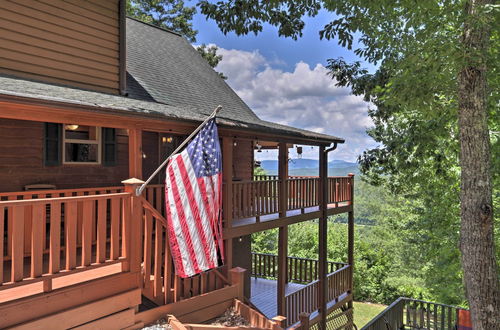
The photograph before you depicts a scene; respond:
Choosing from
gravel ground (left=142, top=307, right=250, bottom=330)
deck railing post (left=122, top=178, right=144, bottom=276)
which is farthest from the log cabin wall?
deck railing post (left=122, top=178, right=144, bottom=276)

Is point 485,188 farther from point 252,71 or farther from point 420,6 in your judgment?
point 252,71

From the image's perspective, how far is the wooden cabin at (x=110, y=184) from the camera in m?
4.29

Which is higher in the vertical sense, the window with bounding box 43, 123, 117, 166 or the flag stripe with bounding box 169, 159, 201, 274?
the window with bounding box 43, 123, 117, 166

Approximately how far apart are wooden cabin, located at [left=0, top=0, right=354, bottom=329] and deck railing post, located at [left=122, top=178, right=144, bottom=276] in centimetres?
2

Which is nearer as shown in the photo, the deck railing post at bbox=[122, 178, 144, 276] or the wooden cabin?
the wooden cabin

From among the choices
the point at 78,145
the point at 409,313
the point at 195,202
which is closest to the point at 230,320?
the point at 195,202

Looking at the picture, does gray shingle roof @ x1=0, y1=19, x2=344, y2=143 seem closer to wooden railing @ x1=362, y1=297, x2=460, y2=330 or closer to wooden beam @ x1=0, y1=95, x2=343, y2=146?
wooden beam @ x1=0, y1=95, x2=343, y2=146

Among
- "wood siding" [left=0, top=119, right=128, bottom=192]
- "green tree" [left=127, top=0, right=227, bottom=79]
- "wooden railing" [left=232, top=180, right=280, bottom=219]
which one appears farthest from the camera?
"green tree" [left=127, top=0, right=227, bottom=79]

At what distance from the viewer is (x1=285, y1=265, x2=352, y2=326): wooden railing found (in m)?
9.44

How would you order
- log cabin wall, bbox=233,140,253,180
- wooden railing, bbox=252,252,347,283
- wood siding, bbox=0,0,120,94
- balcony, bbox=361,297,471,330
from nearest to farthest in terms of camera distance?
wood siding, bbox=0,0,120,94, balcony, bbox=361,297,471,330, log cabin wall, bbox=233,140,253,180, wooden railing, bbox=252,252,347,283

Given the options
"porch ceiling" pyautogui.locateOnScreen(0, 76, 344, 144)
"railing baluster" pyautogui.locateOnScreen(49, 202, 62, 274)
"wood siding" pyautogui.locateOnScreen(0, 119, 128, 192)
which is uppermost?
"porch ceiling" pyautogui.locateOnScreen(0, 76, 344, 144)

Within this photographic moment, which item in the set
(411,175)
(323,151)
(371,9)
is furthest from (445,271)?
(371,9)

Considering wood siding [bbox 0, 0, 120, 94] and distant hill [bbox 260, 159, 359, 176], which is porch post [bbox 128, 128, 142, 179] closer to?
wood siding [bbox 0, 0, 120, 94]

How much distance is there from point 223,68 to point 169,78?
518 inches
